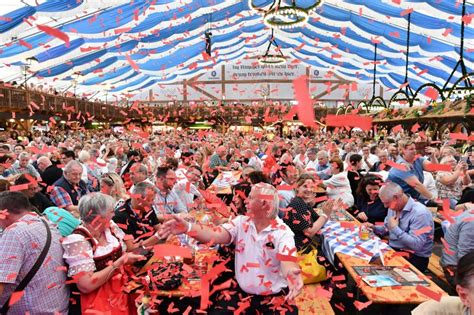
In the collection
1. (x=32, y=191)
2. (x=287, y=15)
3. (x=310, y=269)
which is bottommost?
(x=310, y=269)

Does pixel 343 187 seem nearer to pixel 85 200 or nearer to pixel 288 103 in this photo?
pixel 85 200

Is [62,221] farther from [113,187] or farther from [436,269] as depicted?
[436,269]

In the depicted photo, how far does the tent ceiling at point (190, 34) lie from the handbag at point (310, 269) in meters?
5.89

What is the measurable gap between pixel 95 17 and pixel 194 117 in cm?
1419

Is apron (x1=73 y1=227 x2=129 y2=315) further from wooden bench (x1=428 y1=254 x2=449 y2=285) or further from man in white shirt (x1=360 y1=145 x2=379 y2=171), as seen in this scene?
man in white shirt (x1=360 y1=145 x2=379 y2=171)

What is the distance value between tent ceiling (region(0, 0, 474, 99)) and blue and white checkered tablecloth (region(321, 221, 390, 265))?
562 cm

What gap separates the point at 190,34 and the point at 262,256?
13.2 m

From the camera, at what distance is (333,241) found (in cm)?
341

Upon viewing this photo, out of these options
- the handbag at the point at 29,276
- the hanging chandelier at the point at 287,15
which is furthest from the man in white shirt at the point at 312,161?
the handbag at the point at 29,276

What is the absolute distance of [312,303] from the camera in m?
2.66

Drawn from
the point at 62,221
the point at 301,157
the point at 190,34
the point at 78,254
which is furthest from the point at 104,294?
the point at 190,34

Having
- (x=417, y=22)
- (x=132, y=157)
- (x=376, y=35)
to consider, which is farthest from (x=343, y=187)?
(x=376, y=35)

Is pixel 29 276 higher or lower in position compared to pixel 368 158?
higher

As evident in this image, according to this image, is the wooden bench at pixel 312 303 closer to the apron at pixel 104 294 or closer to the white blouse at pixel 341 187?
the apron at pixel 104 294
